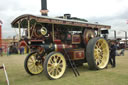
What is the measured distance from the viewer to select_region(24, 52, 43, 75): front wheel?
6.72 metres

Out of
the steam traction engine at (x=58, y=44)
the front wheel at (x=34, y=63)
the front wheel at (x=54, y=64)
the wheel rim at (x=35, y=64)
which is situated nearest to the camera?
the front wheel at (x=54, y=64)

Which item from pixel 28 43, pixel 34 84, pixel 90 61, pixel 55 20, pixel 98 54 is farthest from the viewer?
pixel 98 54

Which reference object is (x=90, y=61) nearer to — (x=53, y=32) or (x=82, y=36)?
(x=82, y=36)

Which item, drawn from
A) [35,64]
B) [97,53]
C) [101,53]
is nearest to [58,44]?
[35,64]

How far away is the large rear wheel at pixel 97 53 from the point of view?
23.1 feet

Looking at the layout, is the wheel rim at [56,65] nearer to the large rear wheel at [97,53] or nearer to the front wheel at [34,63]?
the front wheel at [34,63]

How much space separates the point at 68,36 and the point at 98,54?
5.60ft

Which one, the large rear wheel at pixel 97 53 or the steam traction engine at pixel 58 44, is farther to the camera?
the large rear wheel at pixel 97 53

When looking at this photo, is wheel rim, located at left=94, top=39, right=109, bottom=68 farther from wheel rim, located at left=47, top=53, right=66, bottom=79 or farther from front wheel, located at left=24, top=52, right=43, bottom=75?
front wheel, located at left=24, top=52, right=43, bottom=75

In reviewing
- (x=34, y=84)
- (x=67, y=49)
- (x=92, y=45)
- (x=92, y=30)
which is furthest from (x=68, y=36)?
(x=34, y=84)

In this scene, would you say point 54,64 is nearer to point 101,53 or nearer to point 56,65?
point 56,65

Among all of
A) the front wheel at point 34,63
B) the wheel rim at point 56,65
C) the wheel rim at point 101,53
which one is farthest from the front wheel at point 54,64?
the wheel rim at point 101,53

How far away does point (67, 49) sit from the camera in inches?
283

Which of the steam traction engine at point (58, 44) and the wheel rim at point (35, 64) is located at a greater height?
the steam traction engine at point (58, 44)
